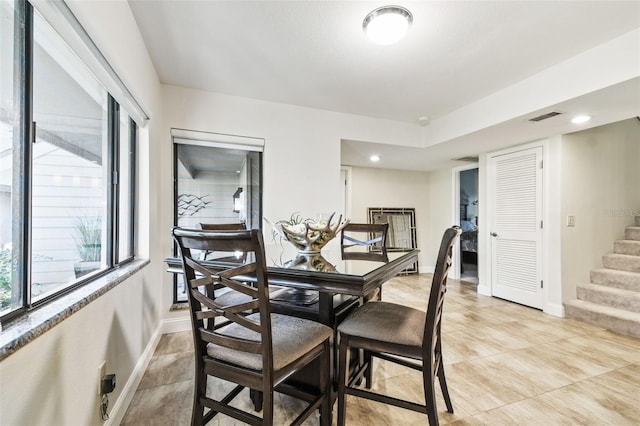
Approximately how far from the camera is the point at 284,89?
2861 millimetres

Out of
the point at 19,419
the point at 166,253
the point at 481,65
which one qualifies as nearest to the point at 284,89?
the point at 481,65

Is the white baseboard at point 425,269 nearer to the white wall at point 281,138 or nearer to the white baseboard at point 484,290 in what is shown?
the white baseboard at point 484,290

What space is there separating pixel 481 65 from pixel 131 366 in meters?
3.41

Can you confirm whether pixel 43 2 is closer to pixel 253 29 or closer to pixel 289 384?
pixel 253 29

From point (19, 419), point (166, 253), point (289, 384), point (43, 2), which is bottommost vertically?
point (289, 384)

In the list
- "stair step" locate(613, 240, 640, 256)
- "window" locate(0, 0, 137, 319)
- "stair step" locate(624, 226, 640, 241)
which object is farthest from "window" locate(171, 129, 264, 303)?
"stair step" locate(624, 226, 640, 241)

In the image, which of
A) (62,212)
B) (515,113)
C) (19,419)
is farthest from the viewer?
(515,113)

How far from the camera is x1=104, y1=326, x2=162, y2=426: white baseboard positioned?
4.73ft

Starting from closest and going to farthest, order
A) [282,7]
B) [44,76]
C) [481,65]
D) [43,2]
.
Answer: [43,2] < [44,76] < [282,7] < [481,65]

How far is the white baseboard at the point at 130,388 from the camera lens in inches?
56.7

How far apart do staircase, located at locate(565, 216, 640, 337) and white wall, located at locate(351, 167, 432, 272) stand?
101 inches

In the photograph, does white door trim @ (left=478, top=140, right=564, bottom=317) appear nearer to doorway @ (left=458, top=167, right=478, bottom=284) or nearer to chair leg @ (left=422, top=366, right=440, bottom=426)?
doorway @ (left=458, top=167, right=478, bottom=284)

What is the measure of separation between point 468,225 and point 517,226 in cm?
199

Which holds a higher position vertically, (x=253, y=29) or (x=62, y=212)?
(x=253, y=29)
